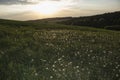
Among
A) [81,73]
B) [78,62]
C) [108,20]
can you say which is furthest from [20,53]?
[108,20]

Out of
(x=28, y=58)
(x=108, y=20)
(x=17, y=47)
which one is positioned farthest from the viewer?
(x=108, y=20)

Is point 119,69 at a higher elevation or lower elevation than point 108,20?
higher

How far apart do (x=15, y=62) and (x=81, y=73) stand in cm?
348

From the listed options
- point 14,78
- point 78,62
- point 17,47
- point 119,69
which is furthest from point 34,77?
point 17,47

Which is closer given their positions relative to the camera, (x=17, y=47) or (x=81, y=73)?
(x=81, y=73)

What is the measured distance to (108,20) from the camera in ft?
598

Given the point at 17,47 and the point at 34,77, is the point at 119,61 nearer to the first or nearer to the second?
the point at 34,77

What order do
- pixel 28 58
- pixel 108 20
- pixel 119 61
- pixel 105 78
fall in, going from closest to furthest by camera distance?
pixel 105 78 < pixel 119 61 < pixel 28 58 < pixel 108 20

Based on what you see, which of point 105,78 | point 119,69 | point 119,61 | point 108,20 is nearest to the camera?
point 105,78

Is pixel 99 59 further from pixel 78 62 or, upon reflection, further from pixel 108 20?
pixel 108 20

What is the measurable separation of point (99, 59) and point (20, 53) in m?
4.47

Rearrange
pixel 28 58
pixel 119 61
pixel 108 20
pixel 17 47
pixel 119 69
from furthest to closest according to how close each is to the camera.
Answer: pixel 108 20
pixel 17 47
pixel 28 58
pixel 119 61
pixel 119 69

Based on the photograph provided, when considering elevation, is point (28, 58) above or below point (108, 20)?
above

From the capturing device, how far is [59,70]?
10.7 meters
